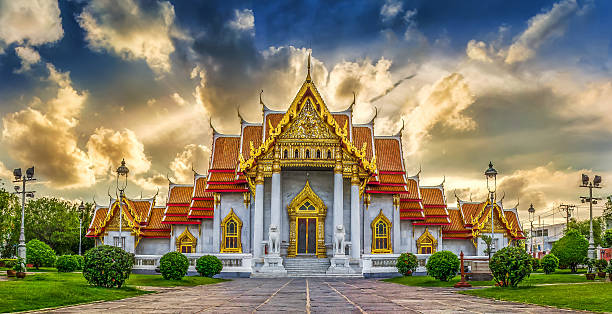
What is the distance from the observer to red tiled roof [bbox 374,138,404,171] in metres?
44.9

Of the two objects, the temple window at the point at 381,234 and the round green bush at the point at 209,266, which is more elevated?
the temple window at the point at 381,234

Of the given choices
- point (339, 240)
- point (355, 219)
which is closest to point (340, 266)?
point (339, 240)

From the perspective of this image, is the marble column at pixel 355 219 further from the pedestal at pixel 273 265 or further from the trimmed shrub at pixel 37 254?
the trimmed shrub at pixel 37 254

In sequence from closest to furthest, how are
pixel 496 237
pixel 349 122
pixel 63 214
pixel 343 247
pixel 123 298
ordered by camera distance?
pixel 123 298
pixel 343 247
pixel 349 122
pixel 496 237
pixel 63 214

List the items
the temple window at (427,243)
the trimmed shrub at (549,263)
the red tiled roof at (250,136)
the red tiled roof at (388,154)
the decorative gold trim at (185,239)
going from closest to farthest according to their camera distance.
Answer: the trimmed shrub at (549,263) < the decorative gold trim at (185,239) < the red tiled roof at (250,136) < the red tiled roof at (388,154) < the temple window at (427,243)

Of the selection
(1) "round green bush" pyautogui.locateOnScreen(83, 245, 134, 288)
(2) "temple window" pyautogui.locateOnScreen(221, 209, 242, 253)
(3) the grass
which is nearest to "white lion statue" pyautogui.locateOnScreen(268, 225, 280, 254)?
(2) "temple window" pyautogui.locateOnScreen(221, 209, 242, 253)

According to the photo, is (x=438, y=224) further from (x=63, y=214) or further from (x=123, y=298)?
(x=63, y=214)

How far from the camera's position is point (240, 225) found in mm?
40750

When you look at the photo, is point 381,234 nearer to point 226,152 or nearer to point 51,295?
point 226,152

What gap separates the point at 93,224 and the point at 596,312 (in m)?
42.6

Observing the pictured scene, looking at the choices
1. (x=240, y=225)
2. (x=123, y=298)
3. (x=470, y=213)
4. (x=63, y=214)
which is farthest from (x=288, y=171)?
(x=63, y=214)

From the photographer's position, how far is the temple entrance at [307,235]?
3922cm

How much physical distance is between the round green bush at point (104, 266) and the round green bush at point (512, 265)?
12.9 meters

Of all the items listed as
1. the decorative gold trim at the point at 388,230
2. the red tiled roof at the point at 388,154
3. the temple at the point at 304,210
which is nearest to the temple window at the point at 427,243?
the temple at the point at 304,210
